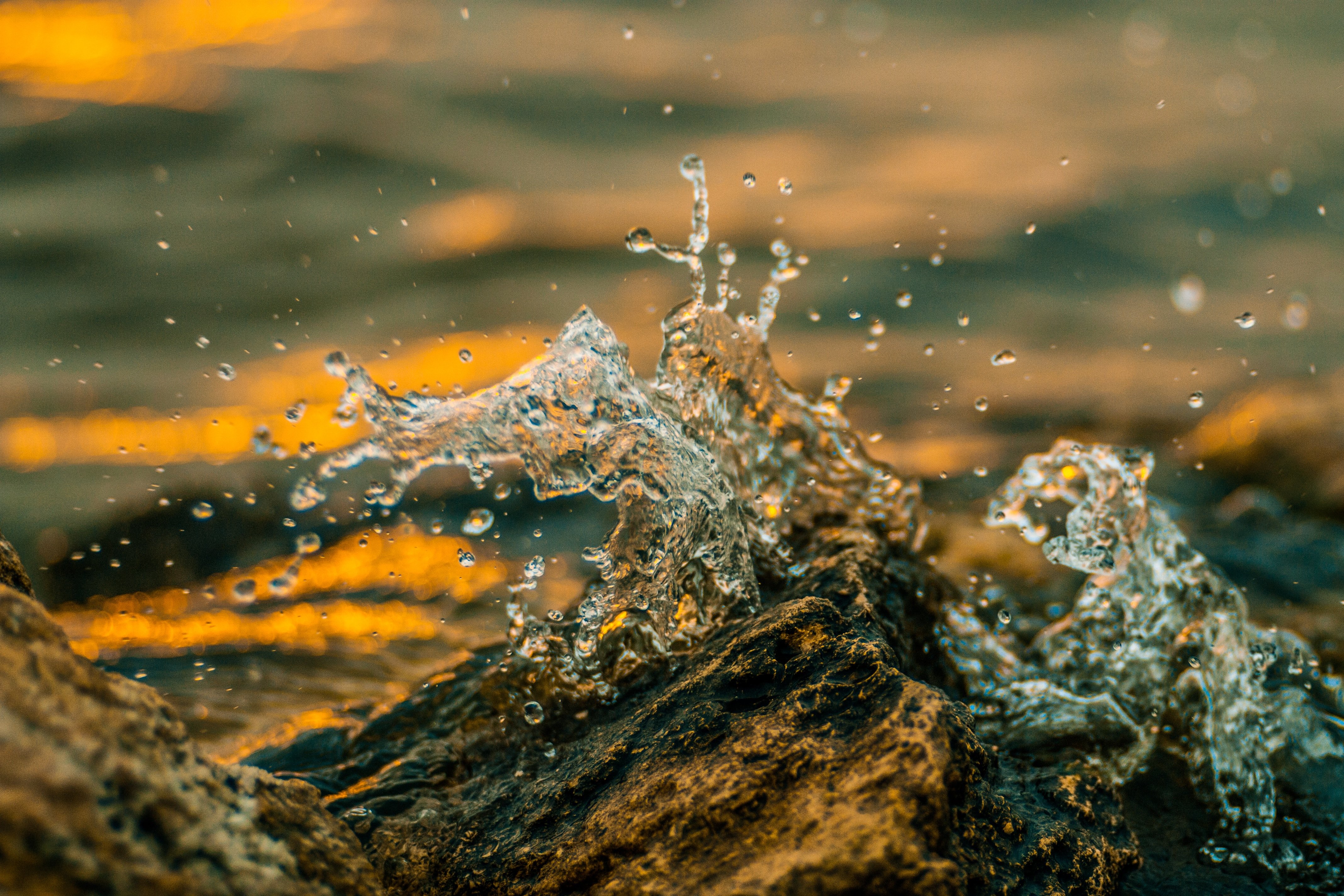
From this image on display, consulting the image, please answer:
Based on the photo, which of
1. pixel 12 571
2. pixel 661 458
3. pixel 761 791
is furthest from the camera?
pixel 661 458

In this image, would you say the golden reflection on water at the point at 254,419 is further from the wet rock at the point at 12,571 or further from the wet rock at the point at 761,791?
the wet rock at the point at 761,791

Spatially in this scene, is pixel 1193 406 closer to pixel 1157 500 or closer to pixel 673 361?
pixel 1157 500

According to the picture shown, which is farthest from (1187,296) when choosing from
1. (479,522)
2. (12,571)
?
(12,571)

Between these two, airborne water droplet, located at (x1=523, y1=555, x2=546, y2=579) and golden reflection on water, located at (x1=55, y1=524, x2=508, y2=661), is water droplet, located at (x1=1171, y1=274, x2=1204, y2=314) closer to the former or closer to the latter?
golden reflection on water, located at (x1=55, y1=524, x2=508, y2=661)

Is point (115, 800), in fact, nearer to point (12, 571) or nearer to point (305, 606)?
point (12, 571)

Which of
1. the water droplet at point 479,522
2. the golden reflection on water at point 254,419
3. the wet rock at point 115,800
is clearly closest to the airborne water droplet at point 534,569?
the wet rock at point 115,800

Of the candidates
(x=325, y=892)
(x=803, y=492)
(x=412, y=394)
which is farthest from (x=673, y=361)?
(x=325, y=892)
